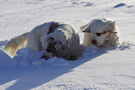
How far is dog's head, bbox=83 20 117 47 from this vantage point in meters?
5.75

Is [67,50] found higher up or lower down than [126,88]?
higher up

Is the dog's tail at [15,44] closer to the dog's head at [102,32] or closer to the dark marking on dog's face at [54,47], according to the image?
the dark marking on dog's face at [54,47]

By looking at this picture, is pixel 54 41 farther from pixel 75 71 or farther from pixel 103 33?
pixel 103 33

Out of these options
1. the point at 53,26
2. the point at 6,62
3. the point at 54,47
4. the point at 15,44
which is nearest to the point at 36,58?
the point at 54,47

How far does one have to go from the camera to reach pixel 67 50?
521 cm

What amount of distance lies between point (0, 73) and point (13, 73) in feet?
0.79

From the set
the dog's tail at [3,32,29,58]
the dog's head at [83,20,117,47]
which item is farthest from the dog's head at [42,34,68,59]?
the dog's tail at [3,32,29,58]

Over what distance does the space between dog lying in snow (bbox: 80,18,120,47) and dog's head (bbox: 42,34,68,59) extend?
1.01 metres

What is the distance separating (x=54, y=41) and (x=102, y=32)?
4.22ft

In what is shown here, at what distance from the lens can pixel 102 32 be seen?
5750 millimetres

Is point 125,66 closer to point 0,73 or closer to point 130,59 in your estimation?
point 130,59

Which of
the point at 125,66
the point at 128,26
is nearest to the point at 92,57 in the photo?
the point at 125,66

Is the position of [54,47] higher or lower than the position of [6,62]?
higher

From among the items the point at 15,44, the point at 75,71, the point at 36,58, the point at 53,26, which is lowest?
the point at 75,71
